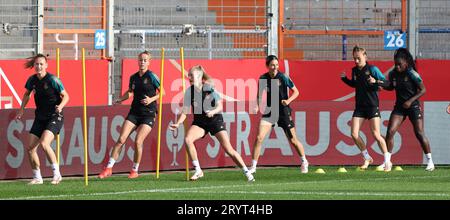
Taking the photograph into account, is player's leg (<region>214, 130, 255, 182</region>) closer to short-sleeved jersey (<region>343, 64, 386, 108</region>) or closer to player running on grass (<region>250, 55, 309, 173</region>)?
player running on grass (<region>250, 55, 309, 173</region>)

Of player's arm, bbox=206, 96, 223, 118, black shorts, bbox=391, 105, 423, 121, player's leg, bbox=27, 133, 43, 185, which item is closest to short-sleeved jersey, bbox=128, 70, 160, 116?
player's arm, bbox=206, 96, 223, 118

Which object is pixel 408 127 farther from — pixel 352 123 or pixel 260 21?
pixel 260 21

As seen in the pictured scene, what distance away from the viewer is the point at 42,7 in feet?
84.8

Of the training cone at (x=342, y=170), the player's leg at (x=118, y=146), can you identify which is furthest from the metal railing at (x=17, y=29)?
the training cone at (x=342, y=170)

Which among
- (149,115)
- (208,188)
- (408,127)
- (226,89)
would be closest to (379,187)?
(208,188)

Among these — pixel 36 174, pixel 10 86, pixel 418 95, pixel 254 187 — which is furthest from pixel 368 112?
pixel 10 86

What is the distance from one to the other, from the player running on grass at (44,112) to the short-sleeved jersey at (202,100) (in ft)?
6.11

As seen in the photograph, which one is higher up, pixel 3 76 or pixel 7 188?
pixel 3 76

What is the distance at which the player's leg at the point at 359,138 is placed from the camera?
78.8 ft

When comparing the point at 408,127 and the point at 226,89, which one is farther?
the point at 226,89

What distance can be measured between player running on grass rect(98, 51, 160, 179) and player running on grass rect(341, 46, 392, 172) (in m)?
3.62

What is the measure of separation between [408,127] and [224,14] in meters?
4.58

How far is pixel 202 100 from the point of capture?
832 inches

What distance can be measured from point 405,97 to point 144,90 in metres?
4.64
